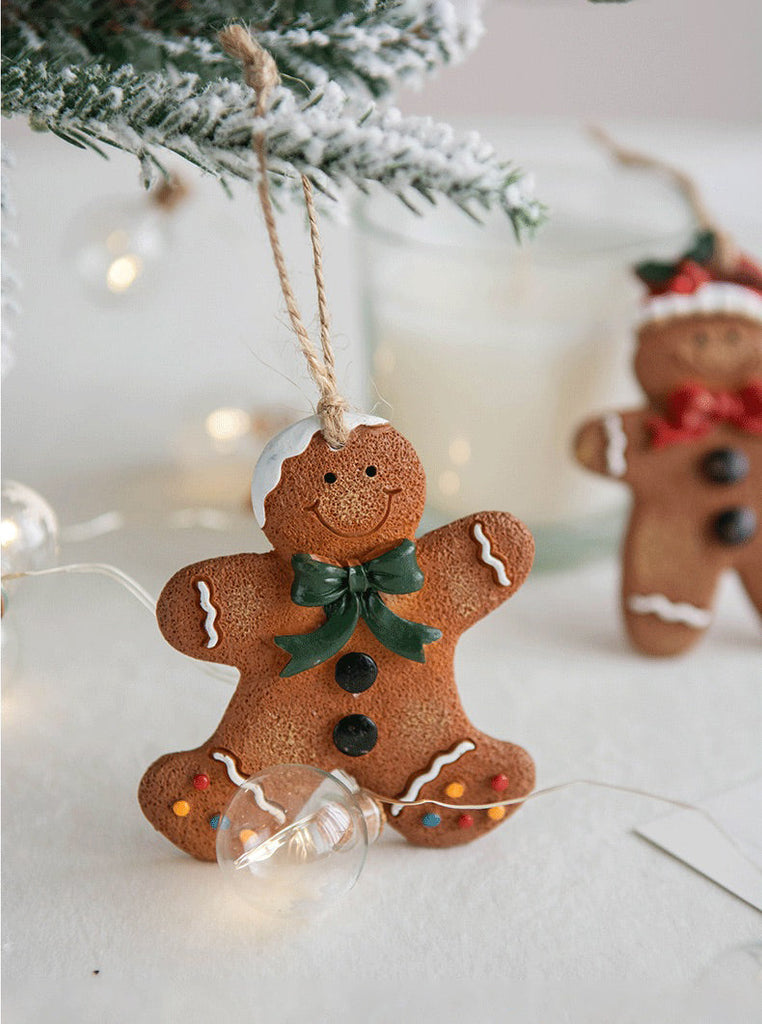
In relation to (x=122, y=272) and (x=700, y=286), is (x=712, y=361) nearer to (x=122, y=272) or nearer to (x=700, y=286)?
(x=700, y=286)

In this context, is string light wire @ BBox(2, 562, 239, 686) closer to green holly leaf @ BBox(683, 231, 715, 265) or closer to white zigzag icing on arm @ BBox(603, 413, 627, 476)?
white zigzag icing on arm @ BBox(603, 413, 627, 476)

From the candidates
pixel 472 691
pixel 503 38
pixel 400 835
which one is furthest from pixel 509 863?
pixel 503 38

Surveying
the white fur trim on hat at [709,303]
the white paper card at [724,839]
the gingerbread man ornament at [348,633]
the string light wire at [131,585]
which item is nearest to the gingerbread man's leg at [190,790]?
the gingerbread man ornament at [348,633]

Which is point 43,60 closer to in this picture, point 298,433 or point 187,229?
point 298,433

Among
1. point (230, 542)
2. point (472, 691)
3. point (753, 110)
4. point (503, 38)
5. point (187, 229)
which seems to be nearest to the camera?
point (472, 691)

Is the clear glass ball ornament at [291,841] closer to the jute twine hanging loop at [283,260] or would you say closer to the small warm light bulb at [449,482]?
the jute twine hanging loop at [283,260]

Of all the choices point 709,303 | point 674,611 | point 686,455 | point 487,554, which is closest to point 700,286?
point 709,303

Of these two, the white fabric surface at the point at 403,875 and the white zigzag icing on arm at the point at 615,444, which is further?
the white zigzag icing on arm at the point at 615,444

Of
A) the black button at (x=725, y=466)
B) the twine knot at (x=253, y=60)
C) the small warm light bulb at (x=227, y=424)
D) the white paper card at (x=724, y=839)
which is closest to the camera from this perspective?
the twine knot at (x=253, y=60)
